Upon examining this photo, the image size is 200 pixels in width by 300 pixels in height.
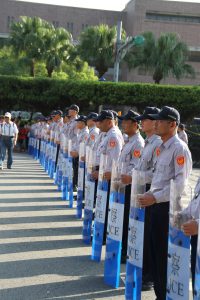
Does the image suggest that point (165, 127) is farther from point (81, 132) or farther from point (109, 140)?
point (81, 132)

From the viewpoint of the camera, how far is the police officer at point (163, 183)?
198 inches

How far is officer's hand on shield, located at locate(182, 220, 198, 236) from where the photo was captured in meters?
3.91

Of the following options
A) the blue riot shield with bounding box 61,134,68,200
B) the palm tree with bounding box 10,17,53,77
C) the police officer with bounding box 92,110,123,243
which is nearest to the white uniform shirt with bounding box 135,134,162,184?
the police officer with bounding box 92,110,123,243

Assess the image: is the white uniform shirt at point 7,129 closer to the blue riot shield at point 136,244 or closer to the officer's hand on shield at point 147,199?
the blue riot shield at point 136,244

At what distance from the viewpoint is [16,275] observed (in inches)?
248

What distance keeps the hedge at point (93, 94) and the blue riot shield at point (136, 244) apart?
85.0 feet

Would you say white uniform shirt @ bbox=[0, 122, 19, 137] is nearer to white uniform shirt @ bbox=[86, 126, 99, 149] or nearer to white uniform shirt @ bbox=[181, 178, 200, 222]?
white uniform shirt @ bbox=[86, 126, 99, 149]

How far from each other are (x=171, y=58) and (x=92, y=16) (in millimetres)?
32869

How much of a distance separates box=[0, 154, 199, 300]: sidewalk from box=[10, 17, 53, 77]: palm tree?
28.5m

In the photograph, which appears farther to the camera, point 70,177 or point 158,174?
point 70,177

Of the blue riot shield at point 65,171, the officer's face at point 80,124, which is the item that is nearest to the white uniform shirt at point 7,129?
the officer's face at point 80,124

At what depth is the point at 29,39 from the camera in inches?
1543

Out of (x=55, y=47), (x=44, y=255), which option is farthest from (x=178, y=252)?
(x=55, y=47)

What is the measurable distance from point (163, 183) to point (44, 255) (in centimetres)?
271
